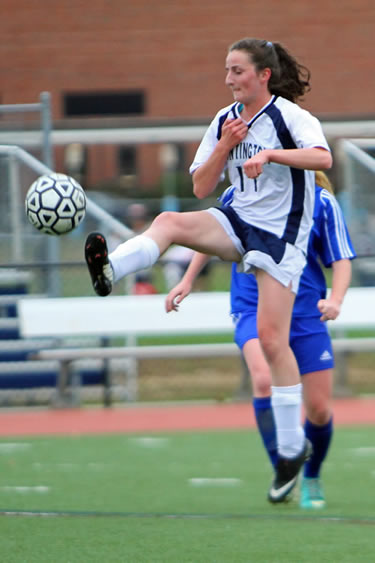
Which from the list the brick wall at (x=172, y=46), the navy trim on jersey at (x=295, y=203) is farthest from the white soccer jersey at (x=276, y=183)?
the brick wall at (x=172, y=46)

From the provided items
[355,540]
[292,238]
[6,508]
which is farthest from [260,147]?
[6,508]

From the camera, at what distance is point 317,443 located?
5.53 meters

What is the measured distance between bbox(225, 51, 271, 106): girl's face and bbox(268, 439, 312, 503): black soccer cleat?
1664 millimetres

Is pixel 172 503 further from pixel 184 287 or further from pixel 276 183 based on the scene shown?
pixel 276 183

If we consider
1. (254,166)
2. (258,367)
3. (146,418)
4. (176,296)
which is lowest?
(146,418)

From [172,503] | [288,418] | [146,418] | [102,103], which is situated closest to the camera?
[288,418]

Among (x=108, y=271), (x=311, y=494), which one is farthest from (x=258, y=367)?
(x=108, y=271)

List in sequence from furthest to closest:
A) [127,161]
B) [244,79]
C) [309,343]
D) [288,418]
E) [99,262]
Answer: [127,161] < [309,343] < [288,418] < [244,79] < [99,262]

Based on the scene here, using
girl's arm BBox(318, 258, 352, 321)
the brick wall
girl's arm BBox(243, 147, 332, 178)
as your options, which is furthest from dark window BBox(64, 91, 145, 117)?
girl's arm BBox(243, 147, 332, 178)

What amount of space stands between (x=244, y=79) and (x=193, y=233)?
721 millimetres

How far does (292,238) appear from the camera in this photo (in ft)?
16.3

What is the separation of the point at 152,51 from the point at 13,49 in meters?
3.65

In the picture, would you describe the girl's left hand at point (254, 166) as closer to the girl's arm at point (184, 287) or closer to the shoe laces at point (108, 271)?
the shoe laces at point (108, 271)

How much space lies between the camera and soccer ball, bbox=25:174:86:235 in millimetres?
4729
